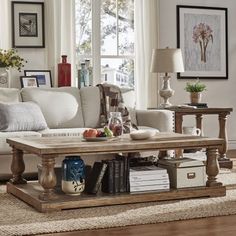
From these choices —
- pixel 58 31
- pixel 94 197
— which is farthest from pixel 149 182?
pixel 58 31

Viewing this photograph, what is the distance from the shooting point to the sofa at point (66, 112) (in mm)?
5496

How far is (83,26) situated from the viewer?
723 centimetres

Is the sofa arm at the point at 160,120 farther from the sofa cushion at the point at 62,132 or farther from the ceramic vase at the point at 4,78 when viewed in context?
the ceramic vase at the point at 4,78

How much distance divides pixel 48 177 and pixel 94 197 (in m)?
0.38

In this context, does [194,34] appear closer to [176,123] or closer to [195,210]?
[176,123]

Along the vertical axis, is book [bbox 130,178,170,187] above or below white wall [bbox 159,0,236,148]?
below

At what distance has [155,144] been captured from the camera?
4184 mm

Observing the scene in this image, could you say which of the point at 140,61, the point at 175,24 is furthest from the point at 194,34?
the point at 140,61

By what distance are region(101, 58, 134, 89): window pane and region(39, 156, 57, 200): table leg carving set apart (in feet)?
11.7

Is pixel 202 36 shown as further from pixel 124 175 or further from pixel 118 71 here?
pixel 124 175

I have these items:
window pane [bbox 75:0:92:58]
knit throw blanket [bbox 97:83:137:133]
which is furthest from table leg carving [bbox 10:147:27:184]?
window pane [bbox 75:0:92:58]

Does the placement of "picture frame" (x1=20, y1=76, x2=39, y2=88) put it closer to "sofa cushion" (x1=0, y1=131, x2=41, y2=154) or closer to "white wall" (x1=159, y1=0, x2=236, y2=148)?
"sofa cushion" (x1=0, y1=131, x2=41, y2=154)

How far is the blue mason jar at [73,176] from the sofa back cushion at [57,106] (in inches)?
70.7

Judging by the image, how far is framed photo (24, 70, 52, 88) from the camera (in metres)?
6.79
